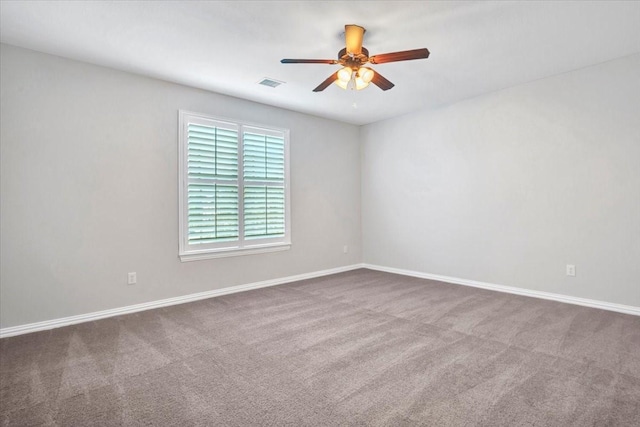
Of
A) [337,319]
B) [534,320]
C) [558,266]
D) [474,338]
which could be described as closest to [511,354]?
[474,338]

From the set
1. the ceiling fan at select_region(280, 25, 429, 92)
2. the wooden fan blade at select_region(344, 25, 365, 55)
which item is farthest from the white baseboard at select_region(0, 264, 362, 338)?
the wooden fan blade at select_region(344, 25, 365, 55)

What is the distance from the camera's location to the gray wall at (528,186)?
11.5 ft

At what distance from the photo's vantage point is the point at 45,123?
319 centimetres

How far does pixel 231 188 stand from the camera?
4469 millimetres

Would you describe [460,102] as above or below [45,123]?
above

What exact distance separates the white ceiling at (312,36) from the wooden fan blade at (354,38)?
5cm

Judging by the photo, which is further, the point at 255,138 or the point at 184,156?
the point at 255,138

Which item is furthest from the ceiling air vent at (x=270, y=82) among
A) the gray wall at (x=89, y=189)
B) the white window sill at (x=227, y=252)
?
the white window sill at (x=227, y=252)

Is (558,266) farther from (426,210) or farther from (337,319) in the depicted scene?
(337,319)

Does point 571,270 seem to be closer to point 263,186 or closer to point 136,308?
point 263,186

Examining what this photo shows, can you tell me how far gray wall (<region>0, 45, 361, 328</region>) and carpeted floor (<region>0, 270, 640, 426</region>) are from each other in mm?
379

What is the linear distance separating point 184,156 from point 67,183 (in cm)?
121

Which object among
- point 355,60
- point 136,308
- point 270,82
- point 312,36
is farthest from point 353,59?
point 136,308

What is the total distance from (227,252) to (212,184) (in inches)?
36.1
